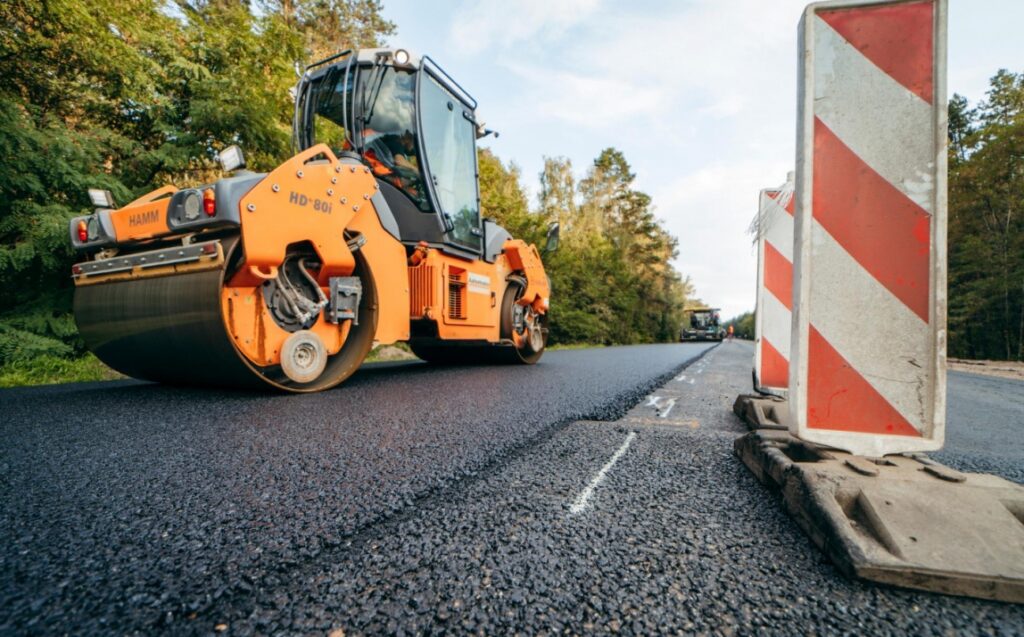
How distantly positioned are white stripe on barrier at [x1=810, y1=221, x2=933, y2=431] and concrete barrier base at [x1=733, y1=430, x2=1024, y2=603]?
223 millimetres

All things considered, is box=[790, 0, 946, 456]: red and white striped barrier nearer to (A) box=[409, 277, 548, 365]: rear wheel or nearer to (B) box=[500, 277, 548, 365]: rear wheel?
(A) box=[409, 277, 548, 365]: rear wheel

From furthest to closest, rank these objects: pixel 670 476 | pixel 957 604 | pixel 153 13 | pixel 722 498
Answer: pixel 153 13 → pixel 670 476 → pixel 722 498 → pixel 957 604

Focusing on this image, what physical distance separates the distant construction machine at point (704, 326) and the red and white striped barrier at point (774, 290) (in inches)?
1292

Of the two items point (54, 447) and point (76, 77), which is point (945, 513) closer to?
point (54, 447)

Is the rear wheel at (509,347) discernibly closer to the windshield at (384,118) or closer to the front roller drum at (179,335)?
the windshield at (384,118)

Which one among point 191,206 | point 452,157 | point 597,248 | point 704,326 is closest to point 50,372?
point 191,206

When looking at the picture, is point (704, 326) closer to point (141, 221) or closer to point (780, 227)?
point (780, 227)

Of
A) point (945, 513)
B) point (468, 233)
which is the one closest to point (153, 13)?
point (468, 233)

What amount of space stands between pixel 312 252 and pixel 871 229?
345 centimetres

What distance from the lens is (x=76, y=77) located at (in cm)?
557

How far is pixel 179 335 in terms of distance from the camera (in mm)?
2947

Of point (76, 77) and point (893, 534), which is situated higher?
point (76, 77)

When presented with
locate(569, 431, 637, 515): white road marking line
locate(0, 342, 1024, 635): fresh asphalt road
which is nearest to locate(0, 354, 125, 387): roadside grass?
locate(0, 342, 1024, 635): fresh asphalt road

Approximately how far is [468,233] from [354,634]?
200 inches
